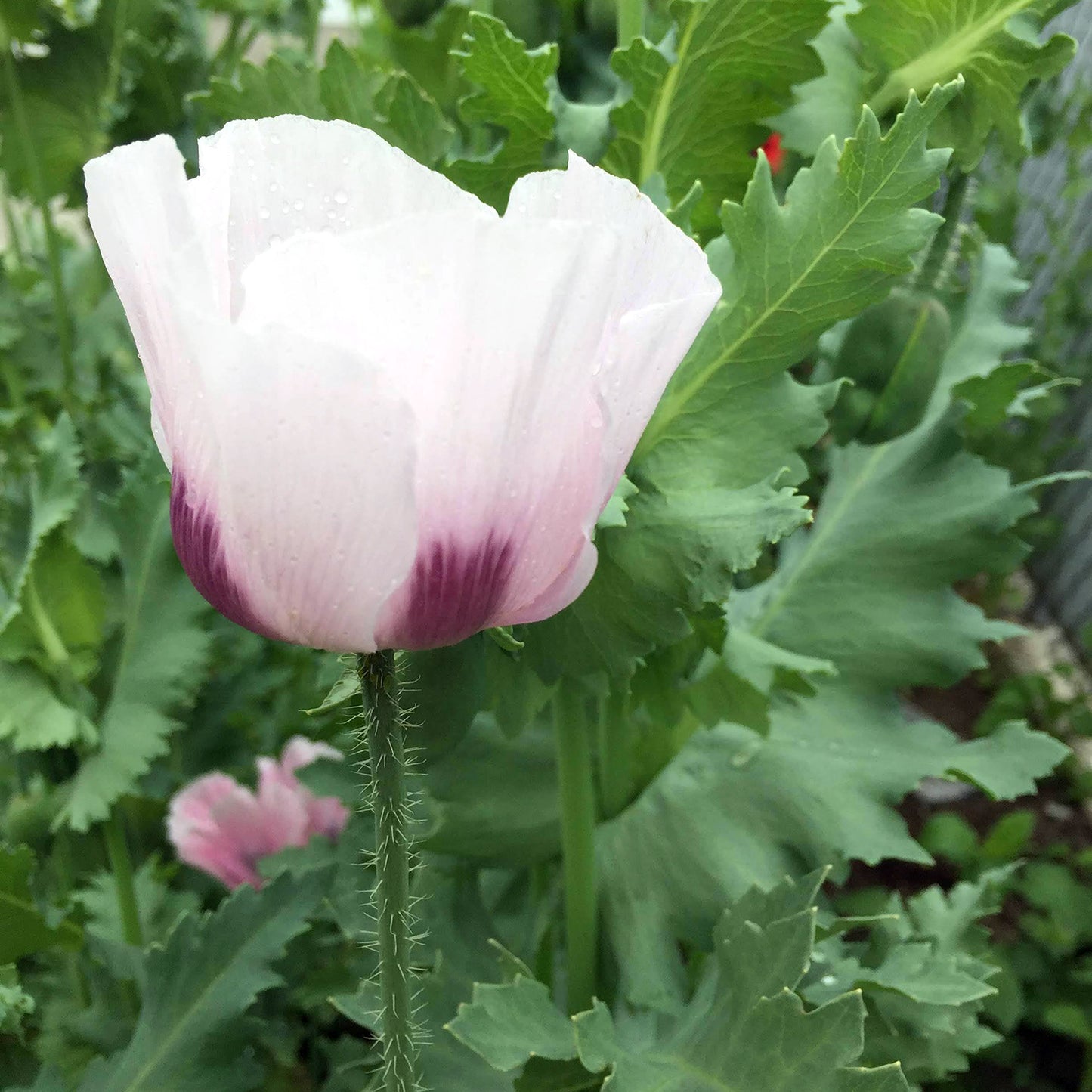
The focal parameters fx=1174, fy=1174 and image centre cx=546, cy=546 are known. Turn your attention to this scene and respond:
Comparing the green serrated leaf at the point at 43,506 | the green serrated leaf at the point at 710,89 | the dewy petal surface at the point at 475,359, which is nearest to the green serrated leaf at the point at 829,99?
the green serrated leaf at the point at 710,89

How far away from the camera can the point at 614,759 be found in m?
0.71

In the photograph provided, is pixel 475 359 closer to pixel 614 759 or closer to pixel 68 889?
pixel 614 759

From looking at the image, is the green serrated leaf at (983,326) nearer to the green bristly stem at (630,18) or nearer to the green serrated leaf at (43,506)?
the green bristly stem at (630,18)

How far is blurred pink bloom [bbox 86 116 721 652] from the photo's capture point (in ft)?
0.90

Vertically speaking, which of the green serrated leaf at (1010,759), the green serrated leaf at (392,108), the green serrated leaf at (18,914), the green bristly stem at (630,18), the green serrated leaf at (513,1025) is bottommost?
the green serrated leaf at (18,914)

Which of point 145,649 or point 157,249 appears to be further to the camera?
point 145,649

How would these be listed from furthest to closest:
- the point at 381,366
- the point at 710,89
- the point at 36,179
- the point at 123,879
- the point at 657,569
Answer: the point at 36,179 → the point at 123,879 → the point at 710,89 → the point at 657,569 → the point at 381,366

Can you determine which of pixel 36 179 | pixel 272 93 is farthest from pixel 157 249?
pixel 36 179

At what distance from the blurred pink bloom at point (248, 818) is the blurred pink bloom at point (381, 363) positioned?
0.58 meters

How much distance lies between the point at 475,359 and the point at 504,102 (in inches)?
10.7

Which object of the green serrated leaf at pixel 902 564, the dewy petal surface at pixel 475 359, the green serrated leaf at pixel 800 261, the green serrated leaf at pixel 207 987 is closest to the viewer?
the dewy petal surface at pixel 475 359

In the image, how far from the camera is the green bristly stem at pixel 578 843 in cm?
59

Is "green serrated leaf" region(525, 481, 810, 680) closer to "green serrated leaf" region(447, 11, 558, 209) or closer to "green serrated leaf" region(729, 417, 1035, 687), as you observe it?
"green serrated leaf" region(447, 11, 558, 209)

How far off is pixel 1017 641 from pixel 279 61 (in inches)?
68.1
